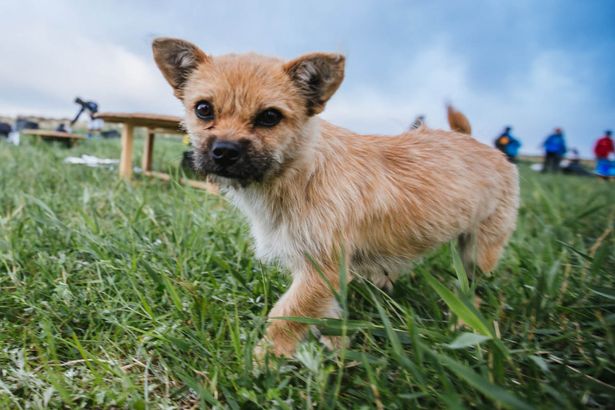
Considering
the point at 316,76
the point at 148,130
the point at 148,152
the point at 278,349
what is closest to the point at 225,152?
the point at 316,76

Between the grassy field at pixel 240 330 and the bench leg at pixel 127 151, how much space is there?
2752 mm

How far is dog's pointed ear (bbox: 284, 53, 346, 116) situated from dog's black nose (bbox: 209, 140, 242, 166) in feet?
1.63

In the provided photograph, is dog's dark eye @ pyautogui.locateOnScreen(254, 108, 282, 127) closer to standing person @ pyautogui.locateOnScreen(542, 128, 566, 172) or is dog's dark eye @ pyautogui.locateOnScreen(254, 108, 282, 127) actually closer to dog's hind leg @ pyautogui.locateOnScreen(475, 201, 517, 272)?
dog's hind leg @ pyautogui.locateOnScreen(475, 201, 517, 272)

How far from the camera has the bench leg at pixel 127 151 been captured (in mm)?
5730

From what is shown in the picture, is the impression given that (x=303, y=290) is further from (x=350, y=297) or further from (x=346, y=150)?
(x=346, y=150)

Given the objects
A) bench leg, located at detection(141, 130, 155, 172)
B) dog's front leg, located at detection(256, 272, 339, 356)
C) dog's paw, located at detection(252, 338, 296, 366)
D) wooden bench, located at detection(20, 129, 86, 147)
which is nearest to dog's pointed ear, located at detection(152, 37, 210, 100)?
dog's front leg, located at detection(256, 272, 339, 356)

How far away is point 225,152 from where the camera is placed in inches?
69.8

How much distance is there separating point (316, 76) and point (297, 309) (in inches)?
46.5

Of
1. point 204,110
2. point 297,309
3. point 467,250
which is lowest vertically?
point 297,309

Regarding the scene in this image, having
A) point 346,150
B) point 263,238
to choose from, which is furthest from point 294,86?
point 263,238

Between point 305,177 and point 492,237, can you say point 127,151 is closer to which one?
point 305,177

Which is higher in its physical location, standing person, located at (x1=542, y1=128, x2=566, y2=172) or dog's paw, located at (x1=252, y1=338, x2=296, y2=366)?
standing person, located at (x1=542, y1=128, x2=566, y2=172)

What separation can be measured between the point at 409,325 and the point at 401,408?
0.26m

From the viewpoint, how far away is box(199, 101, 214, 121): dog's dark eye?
1964 mm
